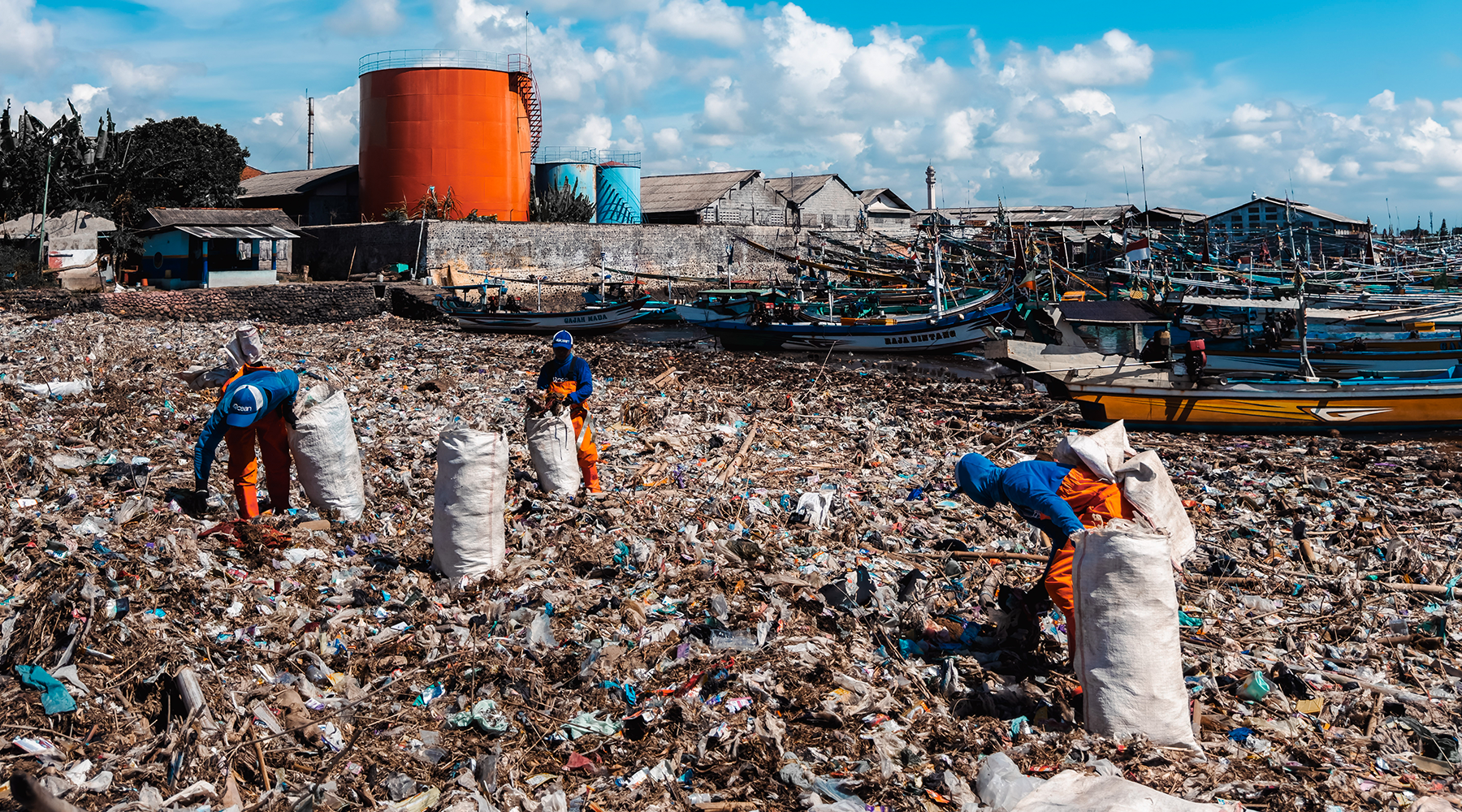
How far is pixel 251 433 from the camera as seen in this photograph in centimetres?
603

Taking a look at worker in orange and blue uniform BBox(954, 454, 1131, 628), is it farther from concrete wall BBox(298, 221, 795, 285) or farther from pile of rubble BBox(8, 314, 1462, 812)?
concrete wall BBox(298, 221, 795, 285)

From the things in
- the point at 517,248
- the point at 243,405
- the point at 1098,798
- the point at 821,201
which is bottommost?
the point at 1098,798

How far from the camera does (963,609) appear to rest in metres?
5.42

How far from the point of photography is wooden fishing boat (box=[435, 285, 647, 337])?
24547mm

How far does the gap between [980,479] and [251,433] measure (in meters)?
4.36

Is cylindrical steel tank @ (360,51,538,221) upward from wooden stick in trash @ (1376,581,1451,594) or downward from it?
upward

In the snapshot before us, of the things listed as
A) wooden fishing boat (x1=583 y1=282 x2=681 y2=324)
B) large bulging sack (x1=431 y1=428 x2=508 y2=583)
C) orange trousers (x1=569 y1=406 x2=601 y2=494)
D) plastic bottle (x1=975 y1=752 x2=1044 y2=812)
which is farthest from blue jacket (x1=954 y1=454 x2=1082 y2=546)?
wooden fishing boat (x1=583 y1=282 x2=681 y2=324)

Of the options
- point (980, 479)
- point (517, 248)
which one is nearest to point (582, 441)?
point (980, 479)

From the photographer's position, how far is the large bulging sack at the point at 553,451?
7.12 meters

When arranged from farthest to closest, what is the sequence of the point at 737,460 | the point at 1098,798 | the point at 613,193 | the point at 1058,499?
the point at 613,193 < the point at 737,460 < the point at 1058,499 < the point at 1098,798

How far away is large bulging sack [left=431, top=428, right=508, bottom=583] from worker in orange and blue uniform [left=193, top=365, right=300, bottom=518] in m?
1.36

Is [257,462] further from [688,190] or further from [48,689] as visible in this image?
[688,190]

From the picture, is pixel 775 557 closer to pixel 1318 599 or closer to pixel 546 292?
pixel 1318 599

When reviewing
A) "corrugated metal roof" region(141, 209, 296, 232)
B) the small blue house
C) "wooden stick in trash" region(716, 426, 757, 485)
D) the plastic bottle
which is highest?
"corrugated metal roof" region(141, 209, 296, 232)
